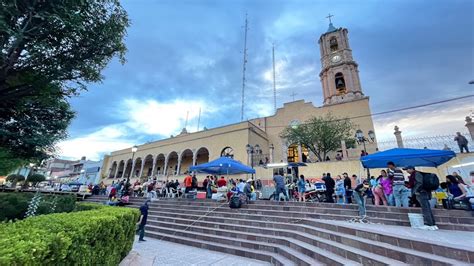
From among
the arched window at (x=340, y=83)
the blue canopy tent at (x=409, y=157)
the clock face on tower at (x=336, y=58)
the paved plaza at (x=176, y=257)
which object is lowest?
the paved plaza at (x=176, y=257)

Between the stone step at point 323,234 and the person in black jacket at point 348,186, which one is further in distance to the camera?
the person in black jacket at point 348,186

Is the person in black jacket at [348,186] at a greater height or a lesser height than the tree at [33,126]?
lesser

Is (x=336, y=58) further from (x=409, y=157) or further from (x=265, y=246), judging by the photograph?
(x=265, y=246)

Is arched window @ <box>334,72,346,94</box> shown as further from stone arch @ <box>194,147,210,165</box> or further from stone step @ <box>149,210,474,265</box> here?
stone step @ <box>149,210,474,265</box>

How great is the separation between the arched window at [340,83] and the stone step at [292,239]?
23.9 metres

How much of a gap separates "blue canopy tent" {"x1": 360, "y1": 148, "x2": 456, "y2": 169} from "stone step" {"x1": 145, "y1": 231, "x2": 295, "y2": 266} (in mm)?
4864

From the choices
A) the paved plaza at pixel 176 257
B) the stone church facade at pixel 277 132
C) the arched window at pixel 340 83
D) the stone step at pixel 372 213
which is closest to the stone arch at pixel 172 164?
the stone church facade at pixel 277 132

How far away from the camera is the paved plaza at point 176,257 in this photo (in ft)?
16.7

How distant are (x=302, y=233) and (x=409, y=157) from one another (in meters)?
4.39

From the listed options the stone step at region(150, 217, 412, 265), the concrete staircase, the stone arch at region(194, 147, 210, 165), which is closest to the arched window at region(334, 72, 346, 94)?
the stone arch at region(194, 147, 210, 165)

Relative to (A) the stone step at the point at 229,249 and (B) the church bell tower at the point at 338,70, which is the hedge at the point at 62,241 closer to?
(A) the stone step at the point at 229,249

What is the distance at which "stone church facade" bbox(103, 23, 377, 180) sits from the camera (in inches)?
836

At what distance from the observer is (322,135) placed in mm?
18984

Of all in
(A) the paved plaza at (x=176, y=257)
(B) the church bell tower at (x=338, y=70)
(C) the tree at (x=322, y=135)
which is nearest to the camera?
(A) the paved plaza at (x=176, y=257)
